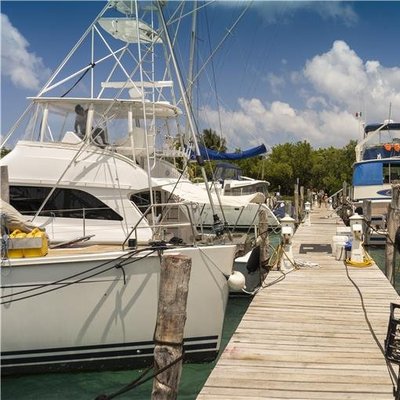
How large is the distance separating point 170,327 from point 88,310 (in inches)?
126

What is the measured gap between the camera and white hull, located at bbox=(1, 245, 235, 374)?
23.6ft

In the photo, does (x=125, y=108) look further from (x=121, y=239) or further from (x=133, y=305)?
(x=133, y=305)

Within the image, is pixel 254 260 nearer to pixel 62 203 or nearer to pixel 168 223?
pixel 168 223

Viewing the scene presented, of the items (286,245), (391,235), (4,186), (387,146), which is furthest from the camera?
(387,146)

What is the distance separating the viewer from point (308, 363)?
5.84m

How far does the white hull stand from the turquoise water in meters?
0.16

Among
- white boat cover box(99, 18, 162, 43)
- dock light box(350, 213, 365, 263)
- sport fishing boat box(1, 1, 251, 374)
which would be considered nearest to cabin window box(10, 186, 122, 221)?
sport fishing boat box(1, 1, 251, 374)

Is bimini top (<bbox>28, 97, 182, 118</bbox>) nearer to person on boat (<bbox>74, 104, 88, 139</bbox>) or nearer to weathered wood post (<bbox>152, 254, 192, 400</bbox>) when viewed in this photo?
person on boat (<bbox>74, 104, 88, 139</bbox>)

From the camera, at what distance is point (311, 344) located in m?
6.49

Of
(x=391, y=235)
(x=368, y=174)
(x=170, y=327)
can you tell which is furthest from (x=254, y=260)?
(x=368, y=174)

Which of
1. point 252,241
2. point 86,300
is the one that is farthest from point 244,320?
point 252,241

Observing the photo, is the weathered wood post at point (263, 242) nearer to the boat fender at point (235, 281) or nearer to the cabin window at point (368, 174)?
the boat fender at point (235, 281)

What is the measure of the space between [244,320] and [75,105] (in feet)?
18.4

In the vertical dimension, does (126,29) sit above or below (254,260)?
above
